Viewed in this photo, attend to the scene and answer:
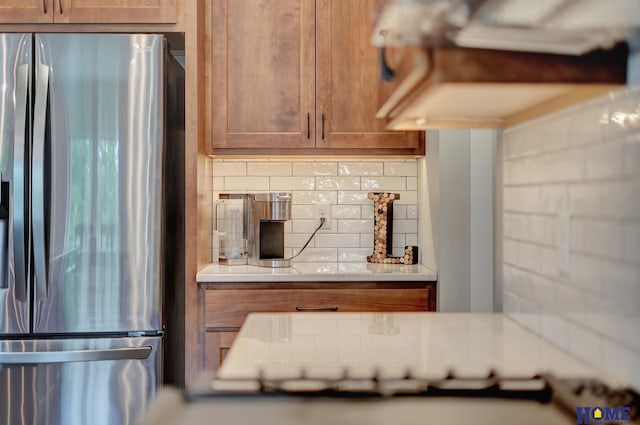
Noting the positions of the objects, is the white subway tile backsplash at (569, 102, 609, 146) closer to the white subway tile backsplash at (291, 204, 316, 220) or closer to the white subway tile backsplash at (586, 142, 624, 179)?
the white subway tile backsplash at (586, 142, 624, 179)

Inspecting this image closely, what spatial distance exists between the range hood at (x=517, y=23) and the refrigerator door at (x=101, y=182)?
5.00 ft

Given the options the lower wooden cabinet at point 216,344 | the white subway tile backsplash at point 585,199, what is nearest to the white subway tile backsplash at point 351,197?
the lower wooden cabinet at point 216,344

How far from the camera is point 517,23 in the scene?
0.84m

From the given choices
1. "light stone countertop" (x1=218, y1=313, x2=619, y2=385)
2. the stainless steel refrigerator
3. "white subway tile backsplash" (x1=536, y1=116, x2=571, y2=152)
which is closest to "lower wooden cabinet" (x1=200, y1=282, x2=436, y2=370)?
the stainless steel refrigerator

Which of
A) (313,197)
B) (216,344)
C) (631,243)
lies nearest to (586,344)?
(631,243)

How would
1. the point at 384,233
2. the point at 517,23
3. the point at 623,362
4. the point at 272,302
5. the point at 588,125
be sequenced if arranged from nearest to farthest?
the point at 517,23 < the point at 623,362 < the point at 588,125 < the point at 272,302 < the point at 384,233

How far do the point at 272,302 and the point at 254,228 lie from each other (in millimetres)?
410

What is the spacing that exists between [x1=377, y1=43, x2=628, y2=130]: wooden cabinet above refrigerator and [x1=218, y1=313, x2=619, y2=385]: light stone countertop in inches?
17.4

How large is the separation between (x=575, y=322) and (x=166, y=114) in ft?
5.63

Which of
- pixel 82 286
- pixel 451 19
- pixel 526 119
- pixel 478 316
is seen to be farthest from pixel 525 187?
pixel 82 286

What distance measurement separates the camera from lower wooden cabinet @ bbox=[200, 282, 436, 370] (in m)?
2.35

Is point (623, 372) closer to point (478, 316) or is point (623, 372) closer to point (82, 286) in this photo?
point (478, 316)

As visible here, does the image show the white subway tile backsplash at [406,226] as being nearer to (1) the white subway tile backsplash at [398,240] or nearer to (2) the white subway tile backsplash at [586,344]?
(1) the white subway tile backsplash at [398,240]

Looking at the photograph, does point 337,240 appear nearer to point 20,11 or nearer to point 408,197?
point 408,197
